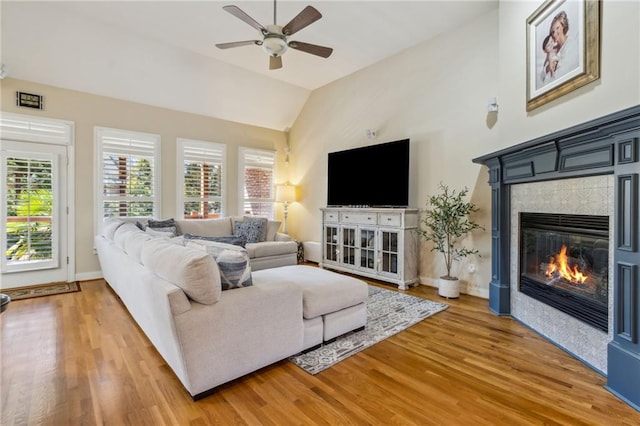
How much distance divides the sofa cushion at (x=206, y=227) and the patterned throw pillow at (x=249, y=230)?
0.17 meters

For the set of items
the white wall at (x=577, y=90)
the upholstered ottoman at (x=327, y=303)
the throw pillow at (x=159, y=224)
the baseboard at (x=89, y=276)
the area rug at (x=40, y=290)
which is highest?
the white wall at (x=577, y=90)

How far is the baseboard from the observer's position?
4.56m

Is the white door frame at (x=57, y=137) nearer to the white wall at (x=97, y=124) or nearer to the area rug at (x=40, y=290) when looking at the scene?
the white wall at (x=97, y=124)

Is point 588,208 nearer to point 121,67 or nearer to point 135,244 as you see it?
point 135,244

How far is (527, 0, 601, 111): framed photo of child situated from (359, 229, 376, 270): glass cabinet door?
2.48 metres

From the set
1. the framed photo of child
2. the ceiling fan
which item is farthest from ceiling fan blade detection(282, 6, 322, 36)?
the framed photo of child

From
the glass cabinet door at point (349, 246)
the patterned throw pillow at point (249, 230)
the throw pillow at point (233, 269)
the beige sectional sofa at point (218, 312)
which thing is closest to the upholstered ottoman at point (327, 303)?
the beige sectional sofa at point (218, 312)

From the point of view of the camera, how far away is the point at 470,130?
12.9 ft

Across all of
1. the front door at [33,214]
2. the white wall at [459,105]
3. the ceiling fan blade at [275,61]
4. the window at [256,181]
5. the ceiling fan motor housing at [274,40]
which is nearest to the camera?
the white wall at [459,105]

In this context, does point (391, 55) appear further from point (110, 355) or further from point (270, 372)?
point (110, 355)

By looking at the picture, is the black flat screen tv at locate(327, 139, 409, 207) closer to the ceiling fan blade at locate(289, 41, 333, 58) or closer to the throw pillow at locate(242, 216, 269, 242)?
the throw pillow at locate(242, 216, 269, 242)

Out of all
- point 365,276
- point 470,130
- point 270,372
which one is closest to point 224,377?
point 270,372

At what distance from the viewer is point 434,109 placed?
4.30 meters

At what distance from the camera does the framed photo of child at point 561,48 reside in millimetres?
2119
